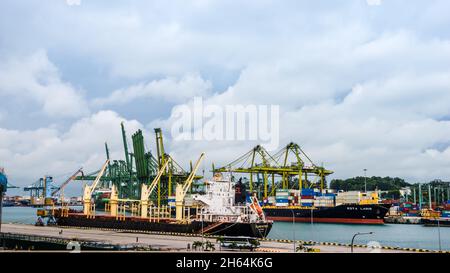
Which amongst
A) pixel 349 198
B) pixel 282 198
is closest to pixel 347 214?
pixel 349 198

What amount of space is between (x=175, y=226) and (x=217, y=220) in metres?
5.38

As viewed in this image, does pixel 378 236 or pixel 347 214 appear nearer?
pixel 378 236

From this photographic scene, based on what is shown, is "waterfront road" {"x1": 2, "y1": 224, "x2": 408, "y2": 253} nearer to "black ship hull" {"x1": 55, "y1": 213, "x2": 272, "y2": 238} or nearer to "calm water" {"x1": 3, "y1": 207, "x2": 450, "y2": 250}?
"black ship hull" {"x1": 55, "y1": 213, "x2": 272, "y2": 238}

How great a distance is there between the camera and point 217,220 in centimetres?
5178

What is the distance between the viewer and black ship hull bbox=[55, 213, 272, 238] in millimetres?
48875

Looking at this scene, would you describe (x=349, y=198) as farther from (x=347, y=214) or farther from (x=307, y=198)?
(x=307, y=198)

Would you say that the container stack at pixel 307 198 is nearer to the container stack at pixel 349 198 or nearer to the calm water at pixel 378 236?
the container stack at pixel 349 198

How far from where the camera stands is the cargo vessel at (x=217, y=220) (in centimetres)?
4931

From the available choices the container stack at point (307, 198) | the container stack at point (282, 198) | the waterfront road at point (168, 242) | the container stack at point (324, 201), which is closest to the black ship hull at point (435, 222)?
Answer: the container stack at point (324, 201)

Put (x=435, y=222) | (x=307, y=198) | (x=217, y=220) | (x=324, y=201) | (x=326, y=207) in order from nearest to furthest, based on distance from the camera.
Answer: (x=217, y=220) < (x=435, y=222) < (x=326, y=207) < (x=324, y=201) < (x=307, y=198)

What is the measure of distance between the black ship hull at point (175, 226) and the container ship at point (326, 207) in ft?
117
